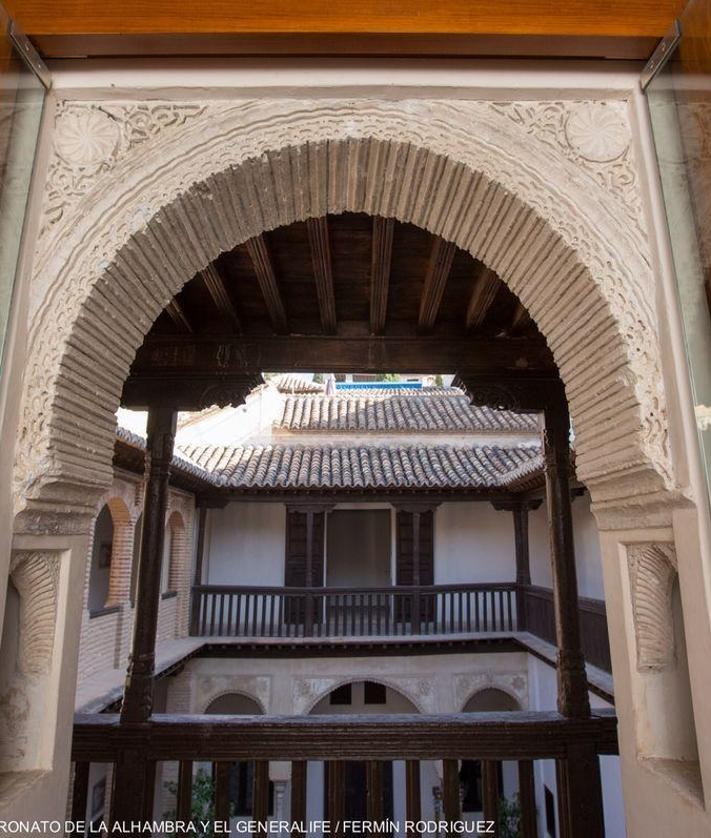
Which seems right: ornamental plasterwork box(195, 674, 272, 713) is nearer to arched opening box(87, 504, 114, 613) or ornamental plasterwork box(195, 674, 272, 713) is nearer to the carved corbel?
arched opening box(87, 504, 114, 613)

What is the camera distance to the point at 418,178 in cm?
178

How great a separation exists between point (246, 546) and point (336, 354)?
9.46 meters

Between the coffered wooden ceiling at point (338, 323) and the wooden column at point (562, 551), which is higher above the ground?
the coffered wooden ceiling at point (338, 323)

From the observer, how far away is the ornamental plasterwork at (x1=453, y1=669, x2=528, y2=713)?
10.2m

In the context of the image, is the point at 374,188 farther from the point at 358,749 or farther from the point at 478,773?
the point at 478,773

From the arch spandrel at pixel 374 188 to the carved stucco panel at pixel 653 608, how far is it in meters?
0.22

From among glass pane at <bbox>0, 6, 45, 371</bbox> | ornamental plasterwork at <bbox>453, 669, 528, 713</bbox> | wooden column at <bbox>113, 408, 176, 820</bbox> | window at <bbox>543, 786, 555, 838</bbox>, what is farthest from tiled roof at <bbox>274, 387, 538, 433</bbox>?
glass pane at <bbox>0, 6, 45, 371</bbox>

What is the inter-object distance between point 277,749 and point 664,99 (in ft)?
9.63

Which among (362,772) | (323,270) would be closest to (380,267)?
(323,270)

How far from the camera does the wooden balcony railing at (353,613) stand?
10.3 meters

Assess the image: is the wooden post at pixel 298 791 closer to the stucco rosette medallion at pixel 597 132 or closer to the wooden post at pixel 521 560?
the stucco rosette medallion at pixel 597 132

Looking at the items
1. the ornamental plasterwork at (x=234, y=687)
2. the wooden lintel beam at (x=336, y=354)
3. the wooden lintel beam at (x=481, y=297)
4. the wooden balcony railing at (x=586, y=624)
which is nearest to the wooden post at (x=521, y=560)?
the wooden balcony railing at (x=586, y=624)

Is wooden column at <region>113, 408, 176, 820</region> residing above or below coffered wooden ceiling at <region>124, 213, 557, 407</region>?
below

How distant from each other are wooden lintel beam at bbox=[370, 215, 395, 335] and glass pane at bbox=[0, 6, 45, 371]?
123 centimetres
